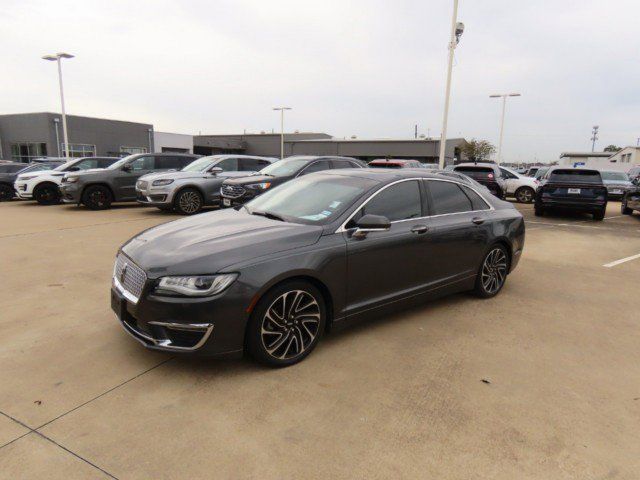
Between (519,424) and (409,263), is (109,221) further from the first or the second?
(519,424)

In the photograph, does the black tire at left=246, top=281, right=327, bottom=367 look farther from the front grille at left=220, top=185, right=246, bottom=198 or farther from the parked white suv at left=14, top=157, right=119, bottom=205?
the parked white suv at left=14, top=157, right=119, bottom=205

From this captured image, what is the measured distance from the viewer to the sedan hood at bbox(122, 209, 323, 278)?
3027mm

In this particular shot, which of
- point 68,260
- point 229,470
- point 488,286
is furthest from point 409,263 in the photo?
point 68,260

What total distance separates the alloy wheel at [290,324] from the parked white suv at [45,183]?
13444mm

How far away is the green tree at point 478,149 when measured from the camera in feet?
207

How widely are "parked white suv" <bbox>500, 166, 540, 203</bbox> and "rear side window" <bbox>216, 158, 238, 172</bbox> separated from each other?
11538mm

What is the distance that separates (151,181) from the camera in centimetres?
1111

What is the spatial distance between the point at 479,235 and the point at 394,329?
5.14 feet

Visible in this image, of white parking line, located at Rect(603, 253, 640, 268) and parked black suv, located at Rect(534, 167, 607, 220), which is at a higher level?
parked black suv, located at Rect(534, 167, 607, 220)

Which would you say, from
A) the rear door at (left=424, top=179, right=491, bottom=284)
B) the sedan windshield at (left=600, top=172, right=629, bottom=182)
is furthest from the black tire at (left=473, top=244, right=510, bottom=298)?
the sedan windshield at (left=600, top=172, right=629, bottom=182)

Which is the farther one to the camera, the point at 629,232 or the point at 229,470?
the point at 629,232

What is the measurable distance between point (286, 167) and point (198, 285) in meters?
8.42

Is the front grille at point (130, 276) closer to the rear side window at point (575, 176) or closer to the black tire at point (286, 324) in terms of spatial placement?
the black tire at point (286, 324)

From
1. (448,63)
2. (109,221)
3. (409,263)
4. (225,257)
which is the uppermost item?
(448,63)
